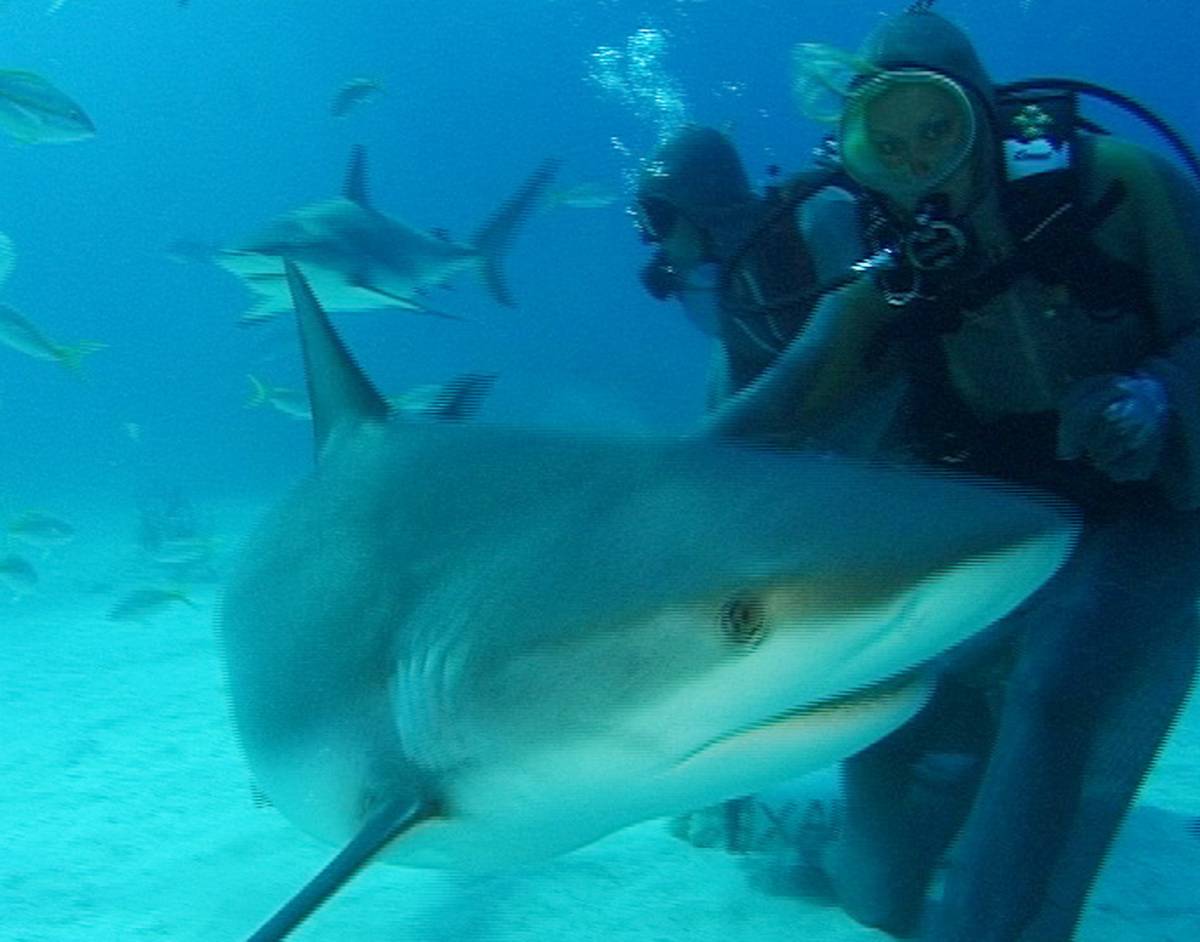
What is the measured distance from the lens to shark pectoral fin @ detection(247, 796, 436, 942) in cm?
161

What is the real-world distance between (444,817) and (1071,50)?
60.5 meters

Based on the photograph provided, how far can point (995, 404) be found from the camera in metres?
2.86

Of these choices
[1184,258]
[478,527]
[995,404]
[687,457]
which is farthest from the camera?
[995,404]

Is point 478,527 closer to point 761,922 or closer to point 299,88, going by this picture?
point 761,922

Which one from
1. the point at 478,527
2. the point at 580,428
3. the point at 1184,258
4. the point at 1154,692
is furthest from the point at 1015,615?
the point at 478,527

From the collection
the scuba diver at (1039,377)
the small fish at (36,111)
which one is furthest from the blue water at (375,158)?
the small fish at (36,111)

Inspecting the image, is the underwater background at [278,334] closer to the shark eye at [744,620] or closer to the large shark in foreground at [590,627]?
the large shark in foreground at [590,627]

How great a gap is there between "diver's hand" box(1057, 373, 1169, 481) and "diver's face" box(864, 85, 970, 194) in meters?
0.66

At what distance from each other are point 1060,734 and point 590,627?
1.42 m

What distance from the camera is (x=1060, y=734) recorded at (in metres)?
2.31

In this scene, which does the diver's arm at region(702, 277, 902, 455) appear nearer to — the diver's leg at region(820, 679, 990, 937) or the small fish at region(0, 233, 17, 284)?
the diver's leg at region(820, 679, 990, 937)

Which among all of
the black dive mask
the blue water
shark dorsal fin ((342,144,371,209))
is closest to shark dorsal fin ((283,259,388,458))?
the blue water

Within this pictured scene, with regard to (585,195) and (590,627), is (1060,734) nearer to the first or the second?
(590,627)

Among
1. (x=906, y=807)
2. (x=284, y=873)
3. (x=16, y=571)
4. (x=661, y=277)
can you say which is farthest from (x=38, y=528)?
(x=906, y=807)
